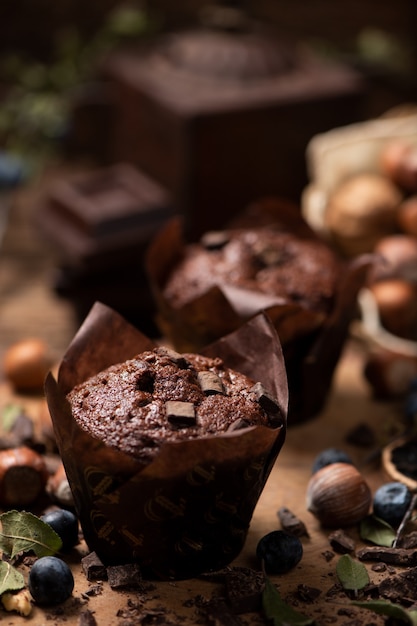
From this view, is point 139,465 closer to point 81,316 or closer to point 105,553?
point 105,553

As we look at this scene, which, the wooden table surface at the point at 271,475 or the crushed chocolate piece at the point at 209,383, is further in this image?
the crushed chocolate piece at the point at 209,383

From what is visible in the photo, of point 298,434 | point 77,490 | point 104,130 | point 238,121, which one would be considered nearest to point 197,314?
point 298,434

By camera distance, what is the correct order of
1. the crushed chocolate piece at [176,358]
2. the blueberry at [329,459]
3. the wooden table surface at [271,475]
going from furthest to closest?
the blueberry at [329,459]
the crushed chocolate piece at [176,358]
the wooden table surface at [271,475]

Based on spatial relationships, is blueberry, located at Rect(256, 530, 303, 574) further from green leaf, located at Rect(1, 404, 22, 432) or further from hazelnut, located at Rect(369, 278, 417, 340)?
hazelnut, located at Rect(369, 278, 417, 340)

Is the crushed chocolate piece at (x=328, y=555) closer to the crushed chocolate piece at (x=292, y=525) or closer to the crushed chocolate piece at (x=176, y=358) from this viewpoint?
the crushed chocolate piece at (x=292, y=525)

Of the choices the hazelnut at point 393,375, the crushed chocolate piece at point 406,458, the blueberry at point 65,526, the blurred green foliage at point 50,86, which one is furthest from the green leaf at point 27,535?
the blurred green foliage at point 50,86
